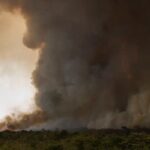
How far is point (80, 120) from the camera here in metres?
72.5

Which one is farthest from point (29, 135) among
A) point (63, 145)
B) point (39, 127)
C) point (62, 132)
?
point (63, 145)

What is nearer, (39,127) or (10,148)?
(10,148)

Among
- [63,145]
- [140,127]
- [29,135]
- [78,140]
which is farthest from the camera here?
[140,127]

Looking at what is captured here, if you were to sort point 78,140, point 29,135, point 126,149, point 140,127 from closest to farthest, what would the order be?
point 126,149 → point 78,140 → point 29,135 → point 140,127

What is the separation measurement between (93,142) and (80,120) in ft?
77.0

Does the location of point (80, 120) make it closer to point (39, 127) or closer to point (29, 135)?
point (39, 127)

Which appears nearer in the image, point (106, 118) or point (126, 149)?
point (126, 149)

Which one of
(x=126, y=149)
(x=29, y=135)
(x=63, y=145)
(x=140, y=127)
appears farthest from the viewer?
(x=140, y=127)

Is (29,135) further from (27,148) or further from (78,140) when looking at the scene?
(27,148)

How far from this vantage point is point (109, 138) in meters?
53.3

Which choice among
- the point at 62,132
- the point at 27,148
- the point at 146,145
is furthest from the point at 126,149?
the point at 62,132

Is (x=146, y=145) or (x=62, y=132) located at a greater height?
(x=62, y=132)

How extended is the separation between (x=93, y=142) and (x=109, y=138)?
454 cm

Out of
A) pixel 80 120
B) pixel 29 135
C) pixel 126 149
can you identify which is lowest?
pixel 126 149
